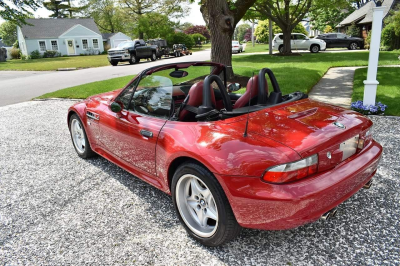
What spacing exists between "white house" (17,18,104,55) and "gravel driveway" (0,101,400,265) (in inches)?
1837

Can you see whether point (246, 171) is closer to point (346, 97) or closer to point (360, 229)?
point (360, 229)

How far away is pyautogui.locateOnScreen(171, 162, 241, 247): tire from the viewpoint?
7.34ft

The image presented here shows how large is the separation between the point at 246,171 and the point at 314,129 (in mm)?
695

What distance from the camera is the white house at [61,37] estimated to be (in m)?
43.8

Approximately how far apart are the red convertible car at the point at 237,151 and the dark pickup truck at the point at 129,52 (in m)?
20.5

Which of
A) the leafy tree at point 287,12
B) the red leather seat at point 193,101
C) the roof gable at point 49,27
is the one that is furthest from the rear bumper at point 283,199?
the roof gable at point 49,27

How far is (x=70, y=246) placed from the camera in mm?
2639

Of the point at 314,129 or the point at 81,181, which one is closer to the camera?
the point at 314,129

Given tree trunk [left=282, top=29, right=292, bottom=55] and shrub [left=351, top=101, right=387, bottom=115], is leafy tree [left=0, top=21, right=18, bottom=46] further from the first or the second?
shrub [left=351, top=101, right=387, bottom=115]

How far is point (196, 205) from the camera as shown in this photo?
2580mm

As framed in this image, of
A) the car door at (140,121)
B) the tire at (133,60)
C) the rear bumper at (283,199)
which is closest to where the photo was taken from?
the rear bumper at (283,199)

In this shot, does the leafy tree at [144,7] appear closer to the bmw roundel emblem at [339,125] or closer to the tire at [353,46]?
the tire at [353,46]

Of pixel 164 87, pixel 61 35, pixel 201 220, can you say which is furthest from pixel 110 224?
pixel 61 35

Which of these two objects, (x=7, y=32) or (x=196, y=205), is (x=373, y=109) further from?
(x=7, y=32)
